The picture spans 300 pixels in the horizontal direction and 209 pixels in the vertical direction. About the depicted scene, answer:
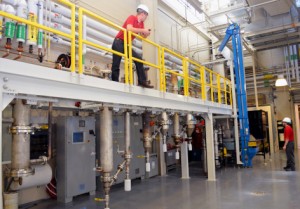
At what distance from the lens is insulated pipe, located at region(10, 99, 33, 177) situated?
11.4ft

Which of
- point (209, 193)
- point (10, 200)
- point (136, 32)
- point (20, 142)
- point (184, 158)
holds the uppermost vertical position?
point (136, 32)

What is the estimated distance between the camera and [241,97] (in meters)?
10.8

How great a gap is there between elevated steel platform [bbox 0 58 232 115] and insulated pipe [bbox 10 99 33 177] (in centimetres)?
36

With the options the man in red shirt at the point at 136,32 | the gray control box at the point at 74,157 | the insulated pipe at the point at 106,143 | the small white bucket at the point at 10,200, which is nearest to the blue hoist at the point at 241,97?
the gray control box at the point at 74,157

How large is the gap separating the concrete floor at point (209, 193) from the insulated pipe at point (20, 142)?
2.57 metres

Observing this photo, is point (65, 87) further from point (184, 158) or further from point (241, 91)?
point (241, 91)

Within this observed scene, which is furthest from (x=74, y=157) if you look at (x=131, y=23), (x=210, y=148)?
(x=210, y=148)

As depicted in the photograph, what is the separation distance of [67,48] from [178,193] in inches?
184

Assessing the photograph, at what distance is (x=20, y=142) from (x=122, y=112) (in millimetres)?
2806

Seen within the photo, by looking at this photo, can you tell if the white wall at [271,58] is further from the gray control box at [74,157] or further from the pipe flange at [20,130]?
the pipe flange at [20,130]

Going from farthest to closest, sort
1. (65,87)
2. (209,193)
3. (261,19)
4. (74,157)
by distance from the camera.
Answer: (261,19) < (209,193) < (74,157) < (65,87)

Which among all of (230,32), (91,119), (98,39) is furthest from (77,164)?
(230,32)

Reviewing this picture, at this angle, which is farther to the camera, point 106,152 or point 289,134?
point 289,134

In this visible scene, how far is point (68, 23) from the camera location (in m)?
6.43
